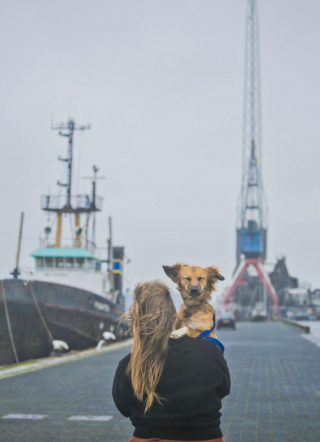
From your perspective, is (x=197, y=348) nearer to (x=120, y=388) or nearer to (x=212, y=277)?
(x=120, y=388)

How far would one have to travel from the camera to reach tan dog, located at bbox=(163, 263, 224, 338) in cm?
310

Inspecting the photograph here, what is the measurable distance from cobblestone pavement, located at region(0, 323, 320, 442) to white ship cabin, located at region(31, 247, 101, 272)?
11290 millimetres

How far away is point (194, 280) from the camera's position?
3.30 meters

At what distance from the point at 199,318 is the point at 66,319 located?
16.2m

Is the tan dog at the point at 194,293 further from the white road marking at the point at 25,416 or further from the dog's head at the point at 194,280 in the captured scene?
the white road marking at the point at 25,416

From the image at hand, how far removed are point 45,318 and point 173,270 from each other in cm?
1463

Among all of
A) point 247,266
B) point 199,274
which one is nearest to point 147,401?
point 199,274

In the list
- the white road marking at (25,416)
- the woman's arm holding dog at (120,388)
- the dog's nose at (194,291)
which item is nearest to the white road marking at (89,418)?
the white road marking at (25,416)

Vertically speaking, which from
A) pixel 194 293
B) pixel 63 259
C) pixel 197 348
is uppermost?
pixel 63 259

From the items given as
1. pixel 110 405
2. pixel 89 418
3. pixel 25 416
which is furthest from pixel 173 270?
pixel 110 405

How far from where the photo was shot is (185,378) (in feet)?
7.93

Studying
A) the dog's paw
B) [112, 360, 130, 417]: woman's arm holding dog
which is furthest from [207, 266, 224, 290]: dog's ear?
[112, 360, 130, 417]: woman's arm holding dog

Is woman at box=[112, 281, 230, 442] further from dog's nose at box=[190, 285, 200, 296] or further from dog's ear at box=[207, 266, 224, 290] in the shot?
dog's ear at box=[207, 266, 224, 290]

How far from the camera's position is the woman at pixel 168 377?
239cm
